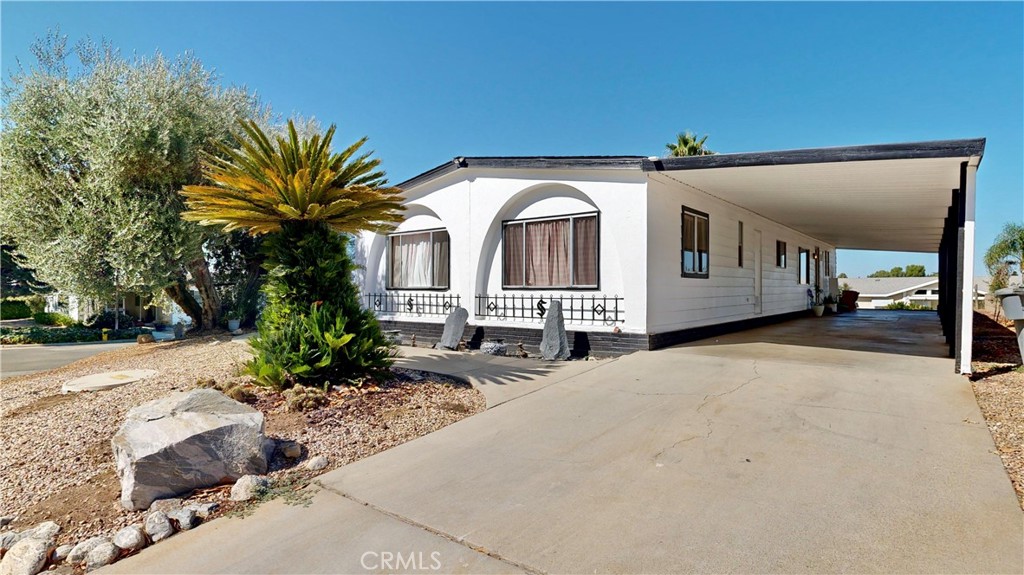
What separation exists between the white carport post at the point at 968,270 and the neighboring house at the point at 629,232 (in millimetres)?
23

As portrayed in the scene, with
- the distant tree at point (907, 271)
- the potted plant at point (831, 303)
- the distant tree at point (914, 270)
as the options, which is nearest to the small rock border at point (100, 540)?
the potted plant at point (831, 303)

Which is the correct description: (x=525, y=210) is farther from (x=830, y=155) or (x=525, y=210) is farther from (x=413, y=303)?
(x=830, y=155)

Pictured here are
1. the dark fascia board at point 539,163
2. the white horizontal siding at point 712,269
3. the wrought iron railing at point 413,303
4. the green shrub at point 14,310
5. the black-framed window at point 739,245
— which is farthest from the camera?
the green shrub at point 14,310

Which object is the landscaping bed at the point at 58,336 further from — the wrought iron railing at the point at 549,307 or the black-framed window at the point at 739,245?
the black-framed window at the point at 739,245

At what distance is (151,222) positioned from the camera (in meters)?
10.8

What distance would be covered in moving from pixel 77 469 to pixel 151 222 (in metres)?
9.33

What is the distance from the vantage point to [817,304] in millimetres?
16438

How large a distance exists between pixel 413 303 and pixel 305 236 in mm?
5361

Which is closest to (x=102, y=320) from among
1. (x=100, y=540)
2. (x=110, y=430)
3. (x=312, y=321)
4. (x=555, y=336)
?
(x=110, y=430)

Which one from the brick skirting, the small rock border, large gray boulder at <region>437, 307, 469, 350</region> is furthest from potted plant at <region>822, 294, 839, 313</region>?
the small rock border

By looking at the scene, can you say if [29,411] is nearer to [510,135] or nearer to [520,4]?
[520,4]

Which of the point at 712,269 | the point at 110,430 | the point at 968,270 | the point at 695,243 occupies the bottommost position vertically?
the point at 110,430

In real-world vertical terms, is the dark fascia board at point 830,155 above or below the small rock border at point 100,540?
above

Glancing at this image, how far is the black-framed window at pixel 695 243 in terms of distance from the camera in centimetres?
883
